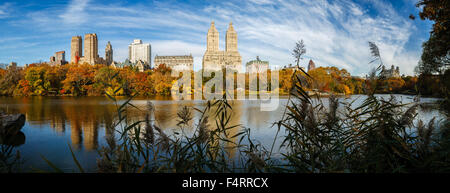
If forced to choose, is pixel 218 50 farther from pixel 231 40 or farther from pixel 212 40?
pixel 231 40

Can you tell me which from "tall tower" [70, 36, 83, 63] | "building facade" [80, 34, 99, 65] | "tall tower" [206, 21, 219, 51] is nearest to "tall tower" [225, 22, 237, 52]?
"tall tower" [206, 21, 219, 51]

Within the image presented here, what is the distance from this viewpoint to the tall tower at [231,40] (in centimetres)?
12400

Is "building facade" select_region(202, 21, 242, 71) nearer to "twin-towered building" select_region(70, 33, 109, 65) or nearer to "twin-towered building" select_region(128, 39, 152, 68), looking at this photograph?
"twin-towered building" select_region(128, 39, 152, 68)

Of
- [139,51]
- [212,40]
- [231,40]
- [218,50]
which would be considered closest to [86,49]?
[139,51]

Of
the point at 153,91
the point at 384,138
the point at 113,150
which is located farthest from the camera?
the point at 153,91

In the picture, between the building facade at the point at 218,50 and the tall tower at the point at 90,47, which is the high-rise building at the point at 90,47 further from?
the building facade at the point at 218,50

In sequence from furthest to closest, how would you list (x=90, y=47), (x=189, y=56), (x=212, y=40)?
(x=90, y=47), (x=212, y=40), (x=189, y=56)

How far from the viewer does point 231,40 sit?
409 feet

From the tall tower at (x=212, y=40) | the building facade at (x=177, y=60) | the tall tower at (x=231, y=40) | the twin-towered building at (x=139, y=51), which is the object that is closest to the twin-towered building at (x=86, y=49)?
the twin-towered building at (x=139, y=51)

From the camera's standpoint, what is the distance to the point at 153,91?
36.9 m
